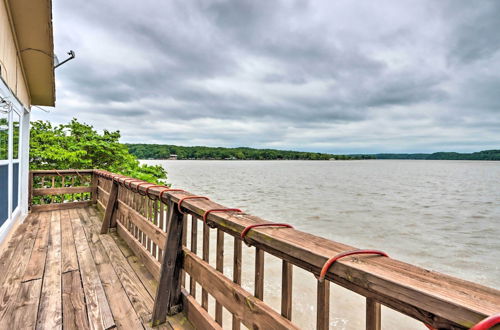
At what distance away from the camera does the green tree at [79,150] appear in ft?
21.8

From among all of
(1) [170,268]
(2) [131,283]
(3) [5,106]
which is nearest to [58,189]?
(3) [5,106]

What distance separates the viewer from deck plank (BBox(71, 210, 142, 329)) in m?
1.80

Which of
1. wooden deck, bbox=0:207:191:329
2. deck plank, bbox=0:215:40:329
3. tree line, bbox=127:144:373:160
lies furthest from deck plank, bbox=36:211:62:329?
tree line, bbox=127:144:373:160

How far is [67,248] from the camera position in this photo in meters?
3.20

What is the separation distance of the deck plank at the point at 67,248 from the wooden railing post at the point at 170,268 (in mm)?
1459

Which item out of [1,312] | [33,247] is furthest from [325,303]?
[33,247]

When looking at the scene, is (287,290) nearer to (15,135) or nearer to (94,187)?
(15,135)

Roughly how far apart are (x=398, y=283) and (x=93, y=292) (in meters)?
2.43

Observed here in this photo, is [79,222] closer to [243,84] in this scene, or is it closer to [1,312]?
[1,312]

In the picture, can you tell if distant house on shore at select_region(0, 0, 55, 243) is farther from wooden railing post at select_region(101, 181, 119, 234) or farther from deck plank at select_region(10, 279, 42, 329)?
deck plank at select_region(10, 279, 42, 329)

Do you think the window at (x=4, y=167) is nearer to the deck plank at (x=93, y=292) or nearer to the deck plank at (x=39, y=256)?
the deck plank at (x=39, y=256)

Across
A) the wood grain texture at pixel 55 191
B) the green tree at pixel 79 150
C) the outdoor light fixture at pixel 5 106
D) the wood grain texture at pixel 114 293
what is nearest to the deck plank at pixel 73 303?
the wood grain texture at pixel 114 293

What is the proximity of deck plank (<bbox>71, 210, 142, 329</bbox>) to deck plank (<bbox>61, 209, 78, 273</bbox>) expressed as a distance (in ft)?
0.64

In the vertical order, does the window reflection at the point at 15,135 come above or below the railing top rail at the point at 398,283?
above
